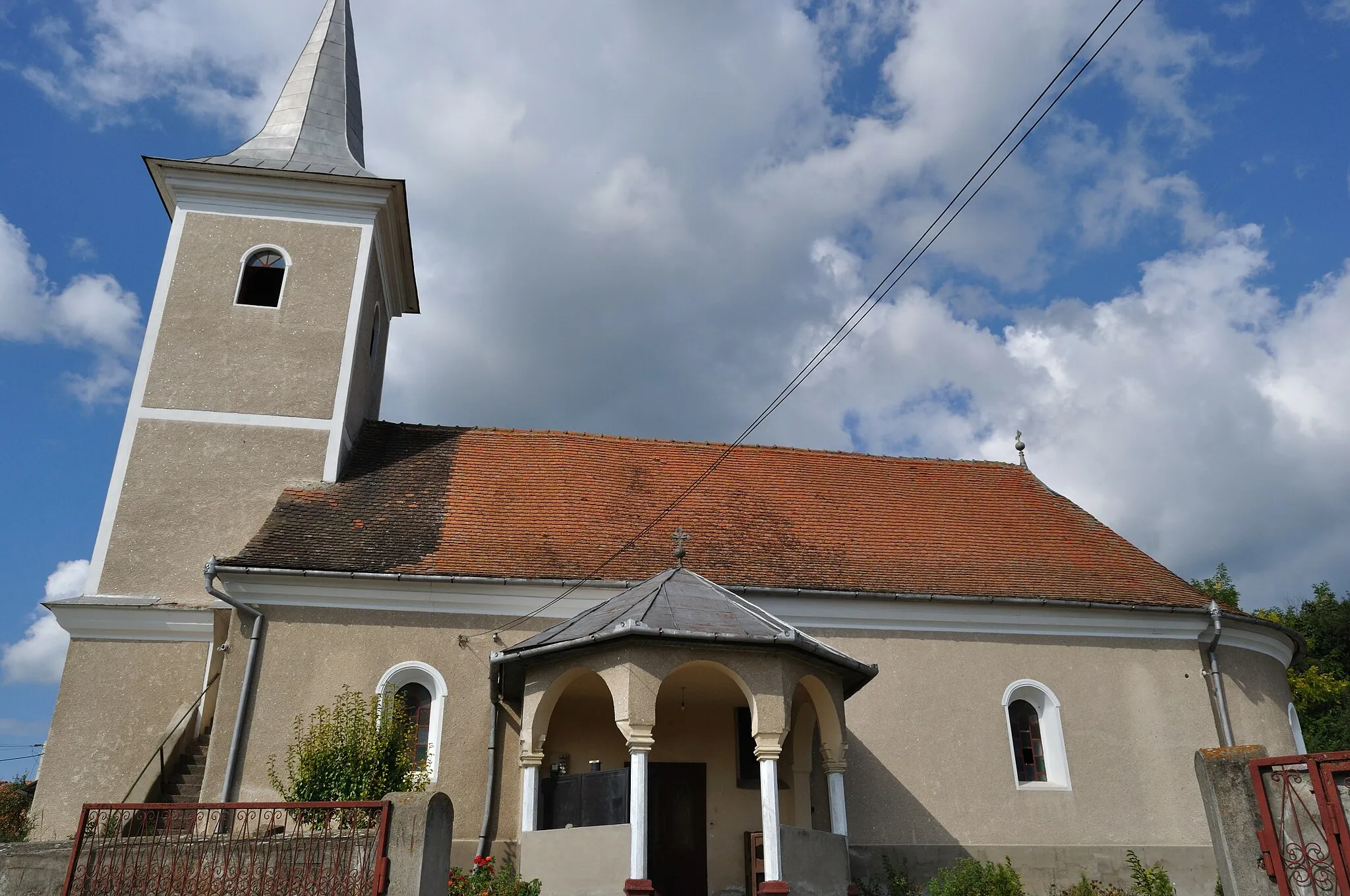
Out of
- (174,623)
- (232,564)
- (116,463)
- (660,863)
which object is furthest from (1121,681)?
(116,463)

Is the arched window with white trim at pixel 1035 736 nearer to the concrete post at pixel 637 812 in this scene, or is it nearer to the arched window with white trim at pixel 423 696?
the concrete post at pixel 637 812

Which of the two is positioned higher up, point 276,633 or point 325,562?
point 325,562

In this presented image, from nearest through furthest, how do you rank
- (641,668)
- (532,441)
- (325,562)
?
(641,668) < (325,562) < (532,441)

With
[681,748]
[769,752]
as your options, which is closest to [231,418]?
[681,748]

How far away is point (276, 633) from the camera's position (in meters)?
14.4

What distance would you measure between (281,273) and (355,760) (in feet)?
33.3

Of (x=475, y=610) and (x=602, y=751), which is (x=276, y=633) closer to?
(x=475, y=610)

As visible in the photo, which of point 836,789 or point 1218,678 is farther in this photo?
point 1218,678

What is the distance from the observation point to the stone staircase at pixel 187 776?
13.6m

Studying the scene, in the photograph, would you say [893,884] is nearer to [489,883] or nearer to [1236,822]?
[489,883]

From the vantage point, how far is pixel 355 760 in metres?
11.9

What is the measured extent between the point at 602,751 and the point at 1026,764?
22.4 ft

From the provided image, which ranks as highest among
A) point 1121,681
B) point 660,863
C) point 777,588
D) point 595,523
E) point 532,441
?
point 532,441

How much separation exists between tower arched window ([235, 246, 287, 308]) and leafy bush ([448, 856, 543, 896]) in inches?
418
